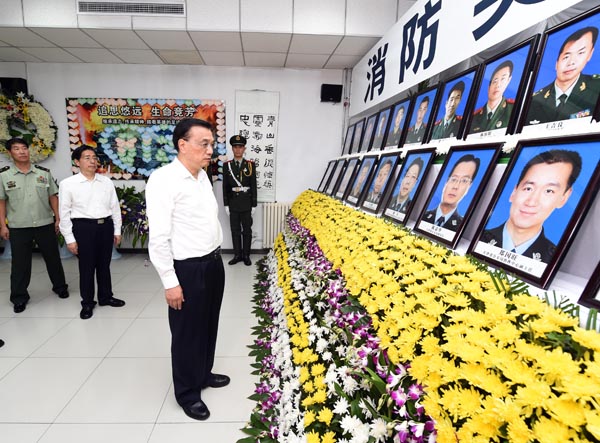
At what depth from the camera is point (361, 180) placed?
2566mm

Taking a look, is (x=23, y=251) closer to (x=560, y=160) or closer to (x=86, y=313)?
(x=86, y=313)

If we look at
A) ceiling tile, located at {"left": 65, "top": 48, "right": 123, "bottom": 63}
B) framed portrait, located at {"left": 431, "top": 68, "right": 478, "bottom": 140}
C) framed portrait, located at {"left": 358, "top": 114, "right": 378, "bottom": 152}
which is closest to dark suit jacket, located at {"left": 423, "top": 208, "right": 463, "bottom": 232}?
framed portrait, located at {"left": 431, "top": 68, "right": 478, "bottom": 140}

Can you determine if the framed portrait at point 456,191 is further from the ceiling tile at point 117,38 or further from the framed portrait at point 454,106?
the ceiling tile at point 117,38

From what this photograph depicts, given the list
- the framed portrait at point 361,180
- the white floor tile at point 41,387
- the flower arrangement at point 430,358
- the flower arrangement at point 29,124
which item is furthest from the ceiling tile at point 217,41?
the white floor tile at point 41,387

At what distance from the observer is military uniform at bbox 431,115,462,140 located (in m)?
1.65

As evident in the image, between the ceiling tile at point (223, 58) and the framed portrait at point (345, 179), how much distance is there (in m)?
2.23

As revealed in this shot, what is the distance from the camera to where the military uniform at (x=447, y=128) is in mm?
1654

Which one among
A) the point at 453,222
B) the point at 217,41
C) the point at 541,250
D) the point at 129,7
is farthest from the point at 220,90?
the point at 541,250

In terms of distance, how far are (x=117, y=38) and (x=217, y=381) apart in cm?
388

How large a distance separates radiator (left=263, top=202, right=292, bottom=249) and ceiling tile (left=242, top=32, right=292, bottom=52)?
6.95 feet

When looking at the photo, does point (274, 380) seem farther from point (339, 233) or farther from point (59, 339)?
point (59, 339)

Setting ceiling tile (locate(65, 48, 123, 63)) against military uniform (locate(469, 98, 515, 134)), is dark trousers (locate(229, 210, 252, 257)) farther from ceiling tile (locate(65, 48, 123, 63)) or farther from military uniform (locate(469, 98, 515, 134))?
military uniform (locate(469, 98, 515, 134))

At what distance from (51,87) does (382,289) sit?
576 cm

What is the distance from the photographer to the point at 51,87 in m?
4.71
